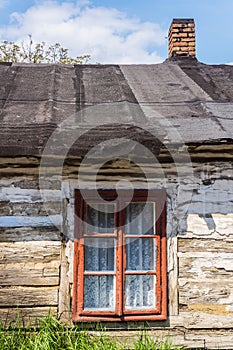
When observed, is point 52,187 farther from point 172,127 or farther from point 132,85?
point 132,85

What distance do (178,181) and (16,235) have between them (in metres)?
1.90

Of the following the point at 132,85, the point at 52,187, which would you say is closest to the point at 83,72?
the point at 132,85

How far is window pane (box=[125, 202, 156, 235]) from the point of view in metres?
5.34

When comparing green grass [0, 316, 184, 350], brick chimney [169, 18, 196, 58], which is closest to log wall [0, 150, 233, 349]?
green grass [0, 316, 184, 350]

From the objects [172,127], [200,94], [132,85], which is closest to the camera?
[172,127]

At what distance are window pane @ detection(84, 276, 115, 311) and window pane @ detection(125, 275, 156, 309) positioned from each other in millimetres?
176

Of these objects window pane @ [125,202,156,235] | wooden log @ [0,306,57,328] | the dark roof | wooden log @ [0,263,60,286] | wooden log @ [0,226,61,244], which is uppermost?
the dark roof

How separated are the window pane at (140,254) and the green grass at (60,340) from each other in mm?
702

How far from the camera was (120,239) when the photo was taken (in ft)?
17.2

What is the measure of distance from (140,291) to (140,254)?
0.40 m

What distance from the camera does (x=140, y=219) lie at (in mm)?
5359

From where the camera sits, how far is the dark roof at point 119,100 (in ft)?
16.2

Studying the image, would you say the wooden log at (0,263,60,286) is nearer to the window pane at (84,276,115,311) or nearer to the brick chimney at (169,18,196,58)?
the window pane at (84,276,115,311)

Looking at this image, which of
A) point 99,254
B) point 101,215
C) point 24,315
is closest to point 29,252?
point 24,315
